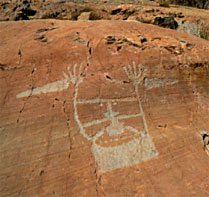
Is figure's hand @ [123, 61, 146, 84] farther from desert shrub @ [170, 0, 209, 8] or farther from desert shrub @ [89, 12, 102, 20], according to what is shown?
desert shrub @ [170, 0, 209, 8]

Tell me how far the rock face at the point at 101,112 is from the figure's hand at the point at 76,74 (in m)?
0.01

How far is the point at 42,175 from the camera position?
2158 mm

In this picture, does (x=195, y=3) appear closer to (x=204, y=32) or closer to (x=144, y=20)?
(x=204, y=32)

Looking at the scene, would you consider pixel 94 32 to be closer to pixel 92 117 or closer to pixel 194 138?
pixel 92 117

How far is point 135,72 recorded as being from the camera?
2785 millimetres

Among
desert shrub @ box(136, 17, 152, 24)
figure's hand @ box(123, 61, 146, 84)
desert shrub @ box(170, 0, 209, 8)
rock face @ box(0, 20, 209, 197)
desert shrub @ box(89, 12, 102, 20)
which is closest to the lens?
rock face @ box(0, 20, 209, 197)

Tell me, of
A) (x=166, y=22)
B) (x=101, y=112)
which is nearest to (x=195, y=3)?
(x=166, y=22)

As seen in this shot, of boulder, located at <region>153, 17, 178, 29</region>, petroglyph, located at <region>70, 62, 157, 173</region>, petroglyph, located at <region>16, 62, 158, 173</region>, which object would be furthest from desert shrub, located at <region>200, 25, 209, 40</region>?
petroglyph, located at <region>70, 62, 157, 173</region>

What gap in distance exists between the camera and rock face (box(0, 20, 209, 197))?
221 cm

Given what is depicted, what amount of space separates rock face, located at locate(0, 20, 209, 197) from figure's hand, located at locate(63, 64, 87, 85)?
0.01 metres

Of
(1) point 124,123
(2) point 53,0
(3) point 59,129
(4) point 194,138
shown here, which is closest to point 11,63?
(3) point 59,129

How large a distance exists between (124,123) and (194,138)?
1049mm

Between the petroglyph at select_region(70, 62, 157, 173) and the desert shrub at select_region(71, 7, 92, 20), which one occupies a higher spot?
the desert shrub at select_region(71, 7, 92, 20)

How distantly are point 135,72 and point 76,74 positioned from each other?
2.86ft
